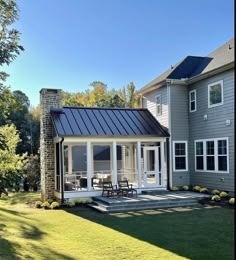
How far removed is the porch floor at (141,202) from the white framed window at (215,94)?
4.21 metres

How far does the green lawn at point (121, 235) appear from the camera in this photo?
7109 mm

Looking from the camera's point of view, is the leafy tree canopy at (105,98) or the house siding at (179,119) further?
the leafy tree canopy at (105,98)

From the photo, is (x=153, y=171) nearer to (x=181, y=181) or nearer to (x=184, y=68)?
(x=181, y=181)

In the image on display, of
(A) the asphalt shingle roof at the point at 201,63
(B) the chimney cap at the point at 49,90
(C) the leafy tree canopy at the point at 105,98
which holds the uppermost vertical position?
(C) the leafy tree canopy at the point at 105,98

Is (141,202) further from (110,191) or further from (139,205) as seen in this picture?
(110,191)

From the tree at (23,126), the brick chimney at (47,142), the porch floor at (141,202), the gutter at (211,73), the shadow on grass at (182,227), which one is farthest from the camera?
the tree at (23,126)

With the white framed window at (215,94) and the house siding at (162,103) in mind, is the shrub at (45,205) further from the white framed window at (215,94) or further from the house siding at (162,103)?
the white framed window at (215,94)

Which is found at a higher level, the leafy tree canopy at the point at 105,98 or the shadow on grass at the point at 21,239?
the leafy tree canopy at the point at 105,98

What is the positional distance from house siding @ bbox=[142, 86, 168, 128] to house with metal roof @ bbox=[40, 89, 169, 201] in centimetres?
36

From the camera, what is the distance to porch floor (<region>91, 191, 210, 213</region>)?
12935 mm

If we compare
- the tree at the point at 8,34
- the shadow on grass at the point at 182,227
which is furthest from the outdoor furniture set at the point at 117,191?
the tree at the point at 8,34

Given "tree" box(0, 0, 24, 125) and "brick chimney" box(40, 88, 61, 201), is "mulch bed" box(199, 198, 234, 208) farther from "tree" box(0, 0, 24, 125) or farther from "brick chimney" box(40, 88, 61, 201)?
A: "tree" box(0, 0, 24, 125)

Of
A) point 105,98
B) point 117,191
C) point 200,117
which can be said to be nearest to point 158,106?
point 200,117

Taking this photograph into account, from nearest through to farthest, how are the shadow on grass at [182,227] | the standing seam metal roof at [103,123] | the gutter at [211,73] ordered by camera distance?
the shadow on grass at [182,227]
the gutter at [211,73]
the standing seam metal roof at [103,123]
